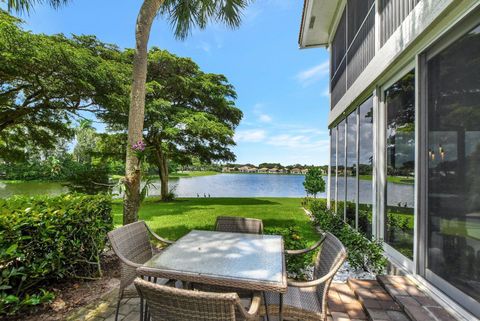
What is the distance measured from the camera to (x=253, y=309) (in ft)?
4.82

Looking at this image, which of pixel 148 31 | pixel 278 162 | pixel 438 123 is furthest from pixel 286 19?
pixel 278 162

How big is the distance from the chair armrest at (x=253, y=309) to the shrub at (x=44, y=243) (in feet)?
6.93

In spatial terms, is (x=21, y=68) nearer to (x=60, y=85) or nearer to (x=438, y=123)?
(x=60, y=85)

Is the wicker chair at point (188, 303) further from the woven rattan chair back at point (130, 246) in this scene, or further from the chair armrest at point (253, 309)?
the woven rattan chair back at point (130, 246)

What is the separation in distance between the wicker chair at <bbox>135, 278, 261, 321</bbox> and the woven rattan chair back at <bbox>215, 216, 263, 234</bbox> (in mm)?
1769

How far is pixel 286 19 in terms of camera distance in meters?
8.01

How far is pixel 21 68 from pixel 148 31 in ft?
14.2

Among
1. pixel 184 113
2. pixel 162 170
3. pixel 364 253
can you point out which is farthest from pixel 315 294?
pixel 162 170

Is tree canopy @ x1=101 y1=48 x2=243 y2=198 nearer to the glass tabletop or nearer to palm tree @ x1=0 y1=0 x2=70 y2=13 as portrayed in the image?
palm tree @ x1=0 y1=0 x2=70 y2=13

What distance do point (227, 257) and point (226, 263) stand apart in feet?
0.43

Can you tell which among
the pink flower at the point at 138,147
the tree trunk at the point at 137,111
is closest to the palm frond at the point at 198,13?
the tree trunk at the point at 137,111

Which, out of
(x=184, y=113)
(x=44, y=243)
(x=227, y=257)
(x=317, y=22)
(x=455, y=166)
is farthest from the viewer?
(x=184, y=113)

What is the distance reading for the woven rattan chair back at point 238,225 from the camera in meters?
3.08

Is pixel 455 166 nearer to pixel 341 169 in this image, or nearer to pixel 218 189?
pixel 341 169
